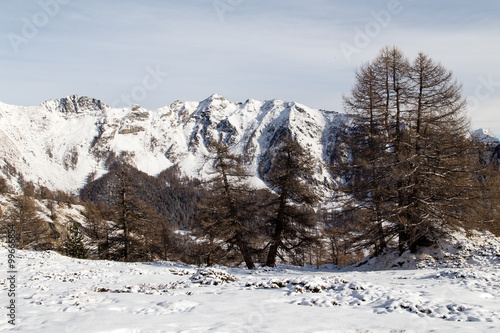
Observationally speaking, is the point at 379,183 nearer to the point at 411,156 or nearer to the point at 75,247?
the point at 411,156

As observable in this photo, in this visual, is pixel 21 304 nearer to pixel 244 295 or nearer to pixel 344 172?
pixel 244 295

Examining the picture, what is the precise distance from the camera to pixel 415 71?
1739 cm

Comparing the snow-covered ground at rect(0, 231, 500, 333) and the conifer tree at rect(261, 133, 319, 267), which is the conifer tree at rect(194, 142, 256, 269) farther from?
the snow-covered ground at rect(0, 231, 500, 333)

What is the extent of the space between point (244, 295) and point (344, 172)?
464 inches

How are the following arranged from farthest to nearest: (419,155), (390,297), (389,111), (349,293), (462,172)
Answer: (389,111) → (462,172) → (419,155) → (349,293) → (390,297)

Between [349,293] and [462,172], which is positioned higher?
[462,172]

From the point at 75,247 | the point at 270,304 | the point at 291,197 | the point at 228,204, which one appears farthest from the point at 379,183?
the point at 75,247

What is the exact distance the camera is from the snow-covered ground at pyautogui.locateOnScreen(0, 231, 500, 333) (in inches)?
297

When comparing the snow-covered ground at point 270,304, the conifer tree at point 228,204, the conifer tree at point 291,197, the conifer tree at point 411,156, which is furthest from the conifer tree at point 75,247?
the conifer tree at point 411,156

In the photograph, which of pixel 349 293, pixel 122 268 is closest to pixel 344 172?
pixel 349 293

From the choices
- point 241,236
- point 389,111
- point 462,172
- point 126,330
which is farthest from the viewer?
point 241,236

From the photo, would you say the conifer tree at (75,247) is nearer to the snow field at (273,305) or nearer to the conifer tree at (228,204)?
the conifer tree at (228,204)

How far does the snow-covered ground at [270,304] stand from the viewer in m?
7.54

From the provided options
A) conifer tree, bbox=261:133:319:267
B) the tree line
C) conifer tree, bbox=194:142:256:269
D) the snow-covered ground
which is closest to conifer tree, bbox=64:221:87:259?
the tree line
